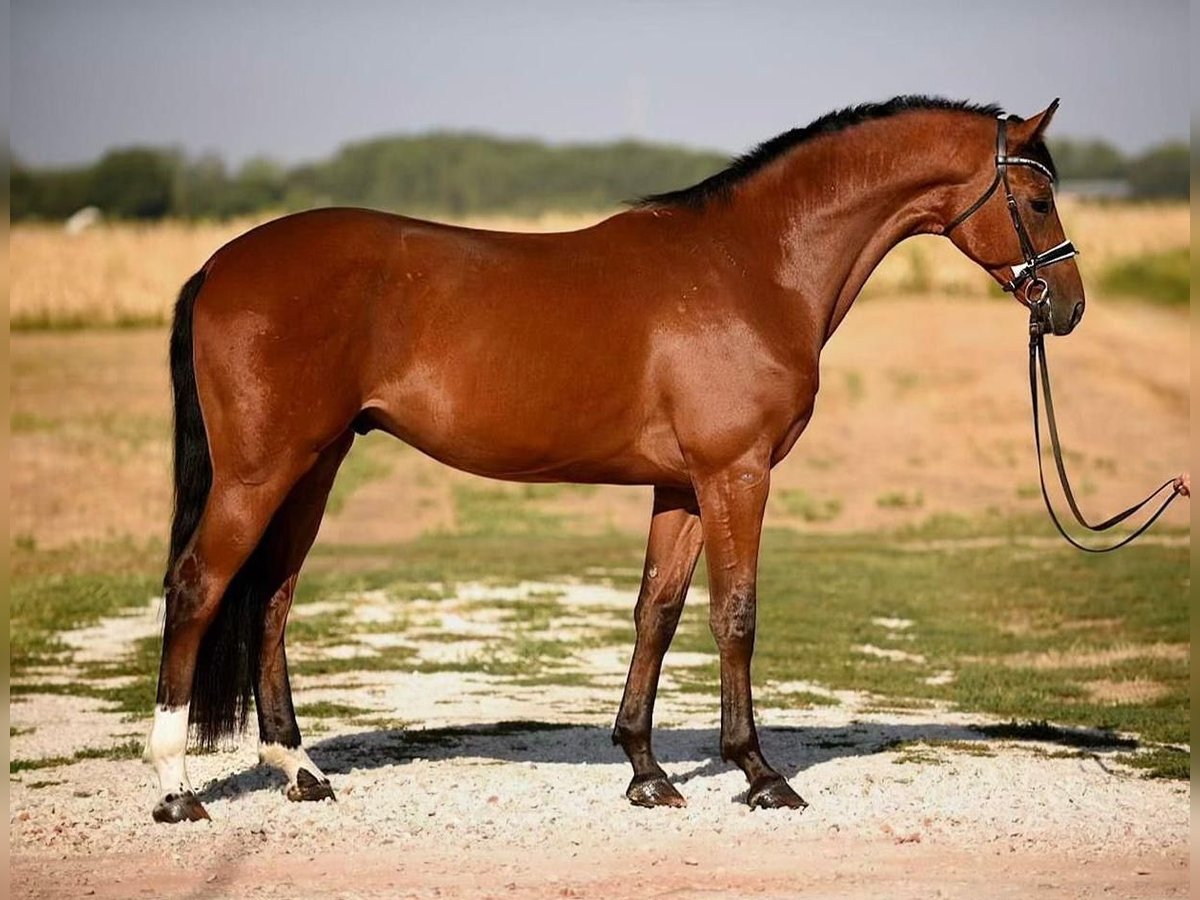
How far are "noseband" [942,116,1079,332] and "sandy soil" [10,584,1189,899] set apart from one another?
7.26 feet

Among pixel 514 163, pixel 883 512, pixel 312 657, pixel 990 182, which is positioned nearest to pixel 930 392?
pixel 883 512

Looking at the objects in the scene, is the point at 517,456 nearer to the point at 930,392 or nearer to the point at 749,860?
the point at 749,860

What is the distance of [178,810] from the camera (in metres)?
7.35

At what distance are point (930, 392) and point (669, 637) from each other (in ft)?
72.3

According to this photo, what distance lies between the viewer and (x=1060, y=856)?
7145 millimetres

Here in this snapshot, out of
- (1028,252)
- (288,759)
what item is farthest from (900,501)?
(288,759)

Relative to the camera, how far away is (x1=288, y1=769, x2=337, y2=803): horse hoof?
775 cm

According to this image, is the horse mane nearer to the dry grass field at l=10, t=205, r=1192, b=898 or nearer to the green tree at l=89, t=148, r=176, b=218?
the dry grass field at l=10, t=205, r=1192, b=898

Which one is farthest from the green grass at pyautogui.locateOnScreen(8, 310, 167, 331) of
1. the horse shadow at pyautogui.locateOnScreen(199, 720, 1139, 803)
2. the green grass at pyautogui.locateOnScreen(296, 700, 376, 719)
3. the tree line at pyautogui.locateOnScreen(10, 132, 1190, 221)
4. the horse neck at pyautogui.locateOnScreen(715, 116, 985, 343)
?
the horse neck at pyautogui.locateOnScreen(715, 116, 985, 343)

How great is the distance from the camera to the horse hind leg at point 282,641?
7.80m

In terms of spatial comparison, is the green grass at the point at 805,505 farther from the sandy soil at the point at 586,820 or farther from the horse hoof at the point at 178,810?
the horse hoof at the point at 178,810

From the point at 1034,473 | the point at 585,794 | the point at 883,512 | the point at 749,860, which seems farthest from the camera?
the point at 1034,473

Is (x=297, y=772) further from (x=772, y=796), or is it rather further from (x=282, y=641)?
(x=772, y=796)

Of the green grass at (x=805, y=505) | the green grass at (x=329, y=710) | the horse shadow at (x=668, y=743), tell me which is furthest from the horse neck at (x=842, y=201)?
the green grass at (x=805, y=505)
